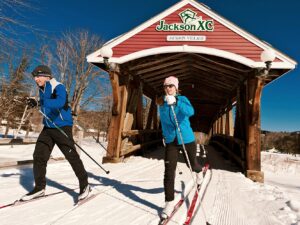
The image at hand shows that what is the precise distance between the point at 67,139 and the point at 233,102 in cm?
1025

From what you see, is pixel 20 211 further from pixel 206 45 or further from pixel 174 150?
pixel 206 45

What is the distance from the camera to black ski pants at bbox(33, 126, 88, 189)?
361 centimetres

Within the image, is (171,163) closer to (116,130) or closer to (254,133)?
(254,133)

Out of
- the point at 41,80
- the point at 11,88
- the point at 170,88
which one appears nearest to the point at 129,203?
the point at 170,88

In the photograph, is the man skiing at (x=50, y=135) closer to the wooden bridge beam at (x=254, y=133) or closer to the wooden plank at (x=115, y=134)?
the wooden plank at (x=115, y=134)

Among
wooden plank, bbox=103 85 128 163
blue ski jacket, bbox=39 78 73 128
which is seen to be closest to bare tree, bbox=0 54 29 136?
wooden plank, bbox=103 85 128 163

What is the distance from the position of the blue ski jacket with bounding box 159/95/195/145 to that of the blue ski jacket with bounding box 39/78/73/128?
1295 millimetres

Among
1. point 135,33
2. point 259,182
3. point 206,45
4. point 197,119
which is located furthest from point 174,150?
point 197,119

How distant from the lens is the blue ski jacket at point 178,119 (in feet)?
11.1

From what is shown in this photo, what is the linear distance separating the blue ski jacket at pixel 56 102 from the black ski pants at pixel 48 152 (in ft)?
0.32

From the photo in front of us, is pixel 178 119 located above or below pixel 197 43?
below

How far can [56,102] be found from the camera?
3461 mm

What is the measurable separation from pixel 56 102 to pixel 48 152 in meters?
0.72

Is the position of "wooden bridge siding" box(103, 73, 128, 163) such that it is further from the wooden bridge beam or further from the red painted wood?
the wooden bridge beam
